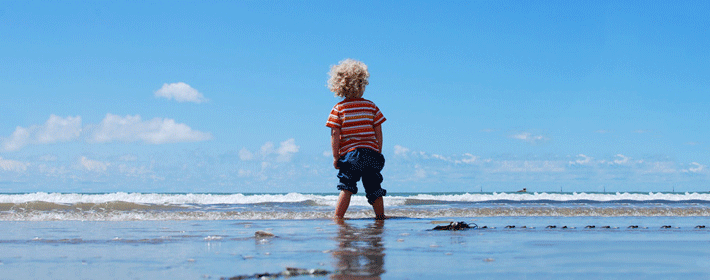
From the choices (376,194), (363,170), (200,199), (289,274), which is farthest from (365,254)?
(200,199)

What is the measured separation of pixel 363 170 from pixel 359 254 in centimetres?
292

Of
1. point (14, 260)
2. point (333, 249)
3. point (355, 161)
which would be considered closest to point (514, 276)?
point (333, 249)

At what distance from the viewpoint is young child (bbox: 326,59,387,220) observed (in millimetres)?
6141

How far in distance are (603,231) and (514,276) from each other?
124 inches

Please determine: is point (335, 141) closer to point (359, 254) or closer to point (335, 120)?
point (335, 120)

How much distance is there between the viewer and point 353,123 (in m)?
6.14

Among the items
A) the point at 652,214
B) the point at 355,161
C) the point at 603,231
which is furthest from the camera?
the point at 652,214

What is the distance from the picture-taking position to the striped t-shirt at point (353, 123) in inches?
242

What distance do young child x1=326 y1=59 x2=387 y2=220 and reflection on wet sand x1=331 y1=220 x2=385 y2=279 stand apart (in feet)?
3.80

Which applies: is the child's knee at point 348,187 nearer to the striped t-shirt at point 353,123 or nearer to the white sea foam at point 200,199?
the striped t-shirt at point 353,123

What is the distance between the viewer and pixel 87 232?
5.37 m

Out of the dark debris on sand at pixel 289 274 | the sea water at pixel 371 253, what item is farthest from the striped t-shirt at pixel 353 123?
the dark debris on sand at pixel 289 274

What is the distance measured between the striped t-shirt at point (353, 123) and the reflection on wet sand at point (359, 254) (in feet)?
4.21

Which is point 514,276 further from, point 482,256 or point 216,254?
point 216,254
